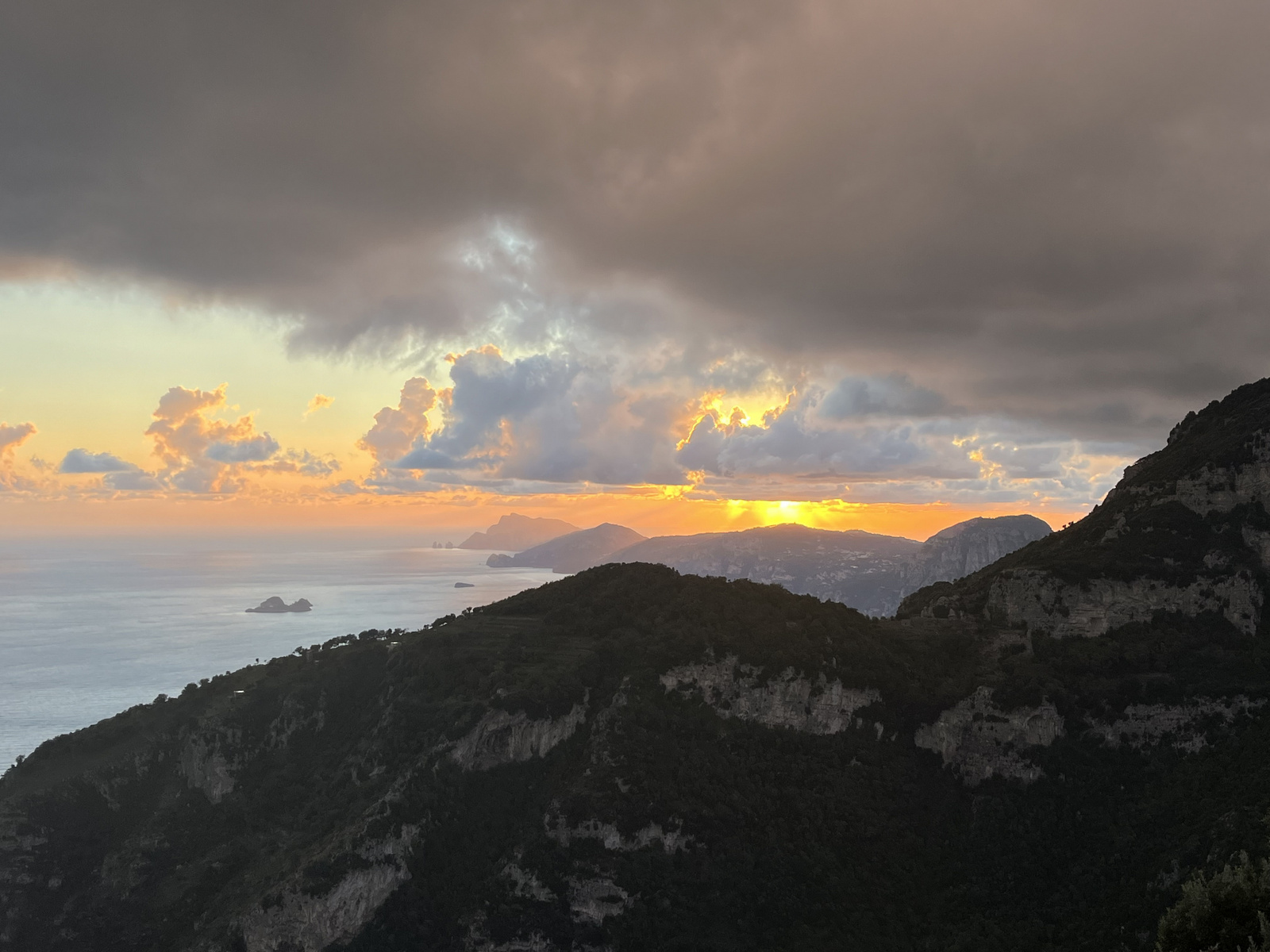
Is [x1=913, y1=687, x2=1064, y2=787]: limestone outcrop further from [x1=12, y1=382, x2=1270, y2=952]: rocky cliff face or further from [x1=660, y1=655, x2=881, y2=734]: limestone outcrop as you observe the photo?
[x1=660, y1=655, x2=881, y2=734]: limestone outcrop

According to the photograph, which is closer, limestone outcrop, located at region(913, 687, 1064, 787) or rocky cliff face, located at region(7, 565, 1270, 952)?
rocky cliff face, located at region(7, 565, 1270, 952)

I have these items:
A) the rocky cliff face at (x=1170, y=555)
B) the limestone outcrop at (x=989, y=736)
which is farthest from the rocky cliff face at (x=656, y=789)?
the rocky cliff face at (x=1170, y=555)

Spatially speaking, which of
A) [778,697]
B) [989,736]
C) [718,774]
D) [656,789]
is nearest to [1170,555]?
[989,736]

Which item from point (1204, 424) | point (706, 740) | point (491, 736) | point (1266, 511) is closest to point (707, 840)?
point (706, 740)

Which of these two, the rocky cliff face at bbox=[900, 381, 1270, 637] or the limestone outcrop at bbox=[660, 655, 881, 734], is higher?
the rocky cliff face at bbox=[900, 381, 1270, 637]

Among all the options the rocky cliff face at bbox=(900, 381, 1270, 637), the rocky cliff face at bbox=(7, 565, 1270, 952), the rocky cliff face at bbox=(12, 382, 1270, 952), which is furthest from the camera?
the rocky cliff face at bbox=(900, 381, 1270, 637)

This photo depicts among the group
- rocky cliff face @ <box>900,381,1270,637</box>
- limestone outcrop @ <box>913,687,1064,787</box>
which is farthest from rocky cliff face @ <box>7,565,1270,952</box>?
rocky cliff face @ <box>900,381,1270,637</box>

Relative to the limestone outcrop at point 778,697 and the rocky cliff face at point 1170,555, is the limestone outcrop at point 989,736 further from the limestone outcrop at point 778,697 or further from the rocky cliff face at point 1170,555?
the rocky cliff face at point 1170,555

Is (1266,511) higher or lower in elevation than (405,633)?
higher

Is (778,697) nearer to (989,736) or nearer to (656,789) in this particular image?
(656,789)

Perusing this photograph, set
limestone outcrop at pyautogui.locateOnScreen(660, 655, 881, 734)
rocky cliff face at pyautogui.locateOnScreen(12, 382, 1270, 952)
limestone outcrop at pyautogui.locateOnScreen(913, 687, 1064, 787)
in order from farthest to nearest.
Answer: limestone outcrop at pyautogui.locateOnScreen(660, 655, 881, 734), limestone outcrop at pyautogui.locateOnScreen(913, 687, 1064, 787), rocky cliff face at pyautogui.locateOnScreen(12, 382, 1270, 952)

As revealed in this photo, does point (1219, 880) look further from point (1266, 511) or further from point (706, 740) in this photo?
point (1266, 511)
